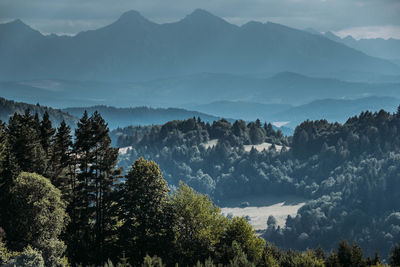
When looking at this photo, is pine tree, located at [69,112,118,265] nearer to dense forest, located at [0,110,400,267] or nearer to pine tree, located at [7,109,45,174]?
dense forest, located at [0,110,400,267]

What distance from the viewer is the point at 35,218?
5394 cm

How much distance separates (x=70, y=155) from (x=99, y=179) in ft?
19.6

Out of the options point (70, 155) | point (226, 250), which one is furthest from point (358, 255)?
point (70, 155)

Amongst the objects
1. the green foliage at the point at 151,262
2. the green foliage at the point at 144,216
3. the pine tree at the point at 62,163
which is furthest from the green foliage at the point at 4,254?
the green foliage at the point at 144,216

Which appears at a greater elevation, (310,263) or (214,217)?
(214,217)

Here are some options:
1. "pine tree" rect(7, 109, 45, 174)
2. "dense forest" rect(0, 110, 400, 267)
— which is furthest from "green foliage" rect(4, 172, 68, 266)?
"pine tree" rect(7, 109, 45, 174)

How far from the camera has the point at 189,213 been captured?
2495 inches

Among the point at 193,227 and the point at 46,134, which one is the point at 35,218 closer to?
the point at 193,227

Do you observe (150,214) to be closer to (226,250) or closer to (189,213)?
(189,213)

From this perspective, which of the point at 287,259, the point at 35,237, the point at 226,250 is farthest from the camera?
the point at 287,259

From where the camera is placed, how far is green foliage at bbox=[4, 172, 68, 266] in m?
53.0

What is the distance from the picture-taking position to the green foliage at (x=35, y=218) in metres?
53.0

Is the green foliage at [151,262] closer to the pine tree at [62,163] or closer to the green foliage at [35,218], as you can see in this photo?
the green foliage at [35,218]

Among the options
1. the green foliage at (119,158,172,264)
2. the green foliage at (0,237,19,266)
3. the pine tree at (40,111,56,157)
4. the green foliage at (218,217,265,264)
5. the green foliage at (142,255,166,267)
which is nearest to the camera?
the green foliage at (0,237,19,266)
